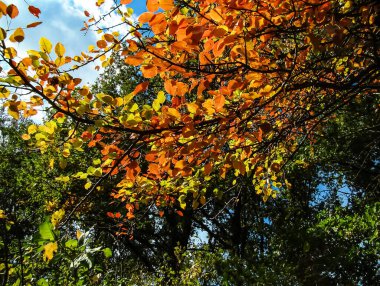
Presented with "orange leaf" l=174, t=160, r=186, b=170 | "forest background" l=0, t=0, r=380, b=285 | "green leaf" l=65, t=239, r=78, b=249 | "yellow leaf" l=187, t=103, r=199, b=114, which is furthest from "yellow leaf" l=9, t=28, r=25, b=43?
"green leaf" l=65, t=239, r=78, b=249

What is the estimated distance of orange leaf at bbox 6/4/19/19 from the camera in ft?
5.73

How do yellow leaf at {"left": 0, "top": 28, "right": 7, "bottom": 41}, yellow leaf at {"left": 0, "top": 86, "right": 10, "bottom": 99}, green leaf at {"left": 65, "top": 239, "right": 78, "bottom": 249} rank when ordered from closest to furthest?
yellow leaf at {"left": 0, "top": 28, "right": 7, "bottom": 41} < yellow leaf at {"left": 0, "top": 86, "right": 10, "bottom": 99} < green leaf at {"left": 65, "top": 239, "right": 78, "bottom": 249}

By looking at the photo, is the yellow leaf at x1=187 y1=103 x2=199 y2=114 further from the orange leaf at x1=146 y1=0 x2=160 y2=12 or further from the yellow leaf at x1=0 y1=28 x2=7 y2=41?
the yellow leaf at x1=0 y1=28 x2=7 y2=41

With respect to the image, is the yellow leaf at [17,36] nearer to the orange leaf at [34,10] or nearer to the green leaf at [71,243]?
the orange leaf at [34,10]

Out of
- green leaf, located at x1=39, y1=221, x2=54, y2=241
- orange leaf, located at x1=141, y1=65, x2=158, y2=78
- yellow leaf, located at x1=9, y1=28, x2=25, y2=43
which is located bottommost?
green leaf, located at x1=39, y1=221, x2=54, y2=241

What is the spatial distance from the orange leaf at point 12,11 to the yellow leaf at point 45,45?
263mm

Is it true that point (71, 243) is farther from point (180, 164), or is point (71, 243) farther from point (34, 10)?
point (34, 10)

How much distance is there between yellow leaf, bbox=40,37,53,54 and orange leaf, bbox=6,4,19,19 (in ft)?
0.86

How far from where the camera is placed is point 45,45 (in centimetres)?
205

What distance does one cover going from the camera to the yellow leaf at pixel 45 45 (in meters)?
2.03

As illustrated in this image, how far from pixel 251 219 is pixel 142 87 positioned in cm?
1747

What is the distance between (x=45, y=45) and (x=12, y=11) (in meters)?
0.31

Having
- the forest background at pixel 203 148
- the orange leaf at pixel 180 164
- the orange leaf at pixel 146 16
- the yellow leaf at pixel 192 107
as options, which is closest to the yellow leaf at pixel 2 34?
the forest background at pixel 203 148

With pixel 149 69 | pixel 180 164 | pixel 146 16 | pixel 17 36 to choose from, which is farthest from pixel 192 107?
pixel 17 36
